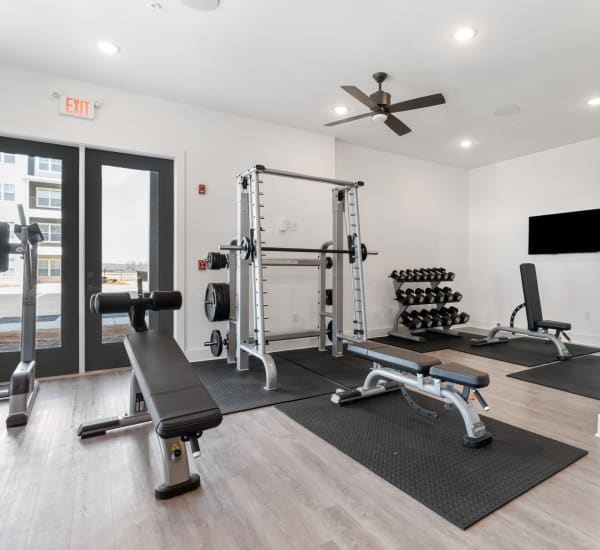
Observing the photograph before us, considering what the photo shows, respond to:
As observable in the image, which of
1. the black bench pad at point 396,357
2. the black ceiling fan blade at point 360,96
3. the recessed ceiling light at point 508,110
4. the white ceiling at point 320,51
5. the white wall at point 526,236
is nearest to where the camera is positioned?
the black bench pad at point 396,357

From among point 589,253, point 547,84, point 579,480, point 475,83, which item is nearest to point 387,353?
point 579,480

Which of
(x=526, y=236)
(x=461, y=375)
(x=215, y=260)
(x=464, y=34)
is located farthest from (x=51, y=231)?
(x=526, y=236)

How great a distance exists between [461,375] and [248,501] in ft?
4.34

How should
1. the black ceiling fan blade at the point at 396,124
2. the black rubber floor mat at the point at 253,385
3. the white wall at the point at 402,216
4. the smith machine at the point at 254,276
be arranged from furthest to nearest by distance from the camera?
the white wall at the point at 402,216
the black ceiling fan blade at the point at 396,124
the smith machine at the point at 254,276
the black rubber floor mat at the point at 253,385

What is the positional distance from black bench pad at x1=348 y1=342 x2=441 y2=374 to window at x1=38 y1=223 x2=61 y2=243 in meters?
2.86

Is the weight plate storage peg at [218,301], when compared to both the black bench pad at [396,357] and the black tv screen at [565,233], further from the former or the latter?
the black tv screen at [565,233]

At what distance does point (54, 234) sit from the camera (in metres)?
3.52

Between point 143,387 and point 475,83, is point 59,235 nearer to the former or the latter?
point 143,387

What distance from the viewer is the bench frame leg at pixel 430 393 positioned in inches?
85.4

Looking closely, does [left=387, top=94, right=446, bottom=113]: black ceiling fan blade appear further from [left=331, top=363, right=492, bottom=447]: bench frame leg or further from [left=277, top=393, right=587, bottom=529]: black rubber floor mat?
[left=277, top=393, right=587, bottom=529]: black rubber floor mat

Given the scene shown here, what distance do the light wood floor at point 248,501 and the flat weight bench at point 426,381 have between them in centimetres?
45

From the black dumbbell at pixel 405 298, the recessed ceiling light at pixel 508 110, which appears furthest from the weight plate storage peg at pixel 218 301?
the recessed ceiling light at pixel 508 110

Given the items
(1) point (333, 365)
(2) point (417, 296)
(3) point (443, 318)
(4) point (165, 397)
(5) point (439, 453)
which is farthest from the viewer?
(3) point (443, 318)

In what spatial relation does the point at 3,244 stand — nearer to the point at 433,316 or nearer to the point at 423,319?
the point at 423,319
